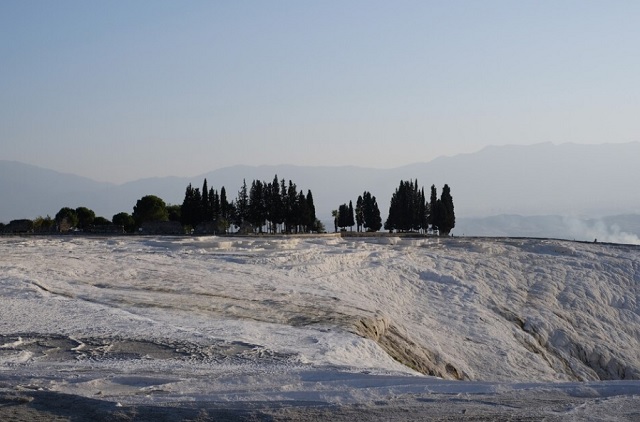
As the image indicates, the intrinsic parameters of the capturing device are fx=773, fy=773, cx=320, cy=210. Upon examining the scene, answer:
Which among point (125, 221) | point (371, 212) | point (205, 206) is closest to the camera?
point (205, 206)

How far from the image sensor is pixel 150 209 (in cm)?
9256

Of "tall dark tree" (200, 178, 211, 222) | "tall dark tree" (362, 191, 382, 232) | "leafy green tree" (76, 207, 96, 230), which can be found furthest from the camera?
"leafy green tree" (76, 207, 96, 230)

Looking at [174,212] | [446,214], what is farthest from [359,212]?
[174,212]

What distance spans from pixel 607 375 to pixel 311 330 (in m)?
15.9

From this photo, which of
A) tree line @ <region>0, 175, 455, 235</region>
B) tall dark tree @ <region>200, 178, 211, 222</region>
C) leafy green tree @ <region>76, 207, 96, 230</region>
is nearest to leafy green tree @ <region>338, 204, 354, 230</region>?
tree line @ <region>0, 175, 455, 235</region>

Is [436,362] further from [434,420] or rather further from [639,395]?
[434,420]

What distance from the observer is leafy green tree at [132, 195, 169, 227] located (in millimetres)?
92312

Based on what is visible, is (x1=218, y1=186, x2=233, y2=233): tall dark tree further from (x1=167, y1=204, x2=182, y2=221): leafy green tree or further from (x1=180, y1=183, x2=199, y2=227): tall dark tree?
(x1=167, y1=204, x2=182, y2=221): leafy green tree

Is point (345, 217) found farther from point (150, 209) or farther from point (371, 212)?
point (150, 209)

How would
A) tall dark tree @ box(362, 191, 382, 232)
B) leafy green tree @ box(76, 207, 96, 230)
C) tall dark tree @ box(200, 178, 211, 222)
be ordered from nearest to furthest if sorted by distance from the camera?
1. tall dark tree @ box(200, 178, 211, 222)
2. tall dark tree @ box(362, 191, 382, 232)
3. leafy green tree @ box(76, 207, 96, 230)

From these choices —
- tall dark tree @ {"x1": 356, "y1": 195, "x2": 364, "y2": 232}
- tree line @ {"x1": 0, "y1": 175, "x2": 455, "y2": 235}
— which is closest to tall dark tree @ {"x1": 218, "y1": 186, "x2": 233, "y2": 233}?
tree line @ {"x1": 0, "y1": 175, "x2": 455, "y2": 235}

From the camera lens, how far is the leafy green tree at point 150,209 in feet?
303

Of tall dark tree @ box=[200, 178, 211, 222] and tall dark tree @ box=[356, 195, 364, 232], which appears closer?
tall dark tree @ box=[200, 178, 211, 222]

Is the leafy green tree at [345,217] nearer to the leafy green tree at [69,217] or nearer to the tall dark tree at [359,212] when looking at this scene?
the tall dark tree at [359,212]
